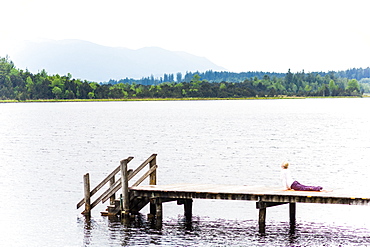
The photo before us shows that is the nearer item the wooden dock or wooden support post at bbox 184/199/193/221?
the wooden dock

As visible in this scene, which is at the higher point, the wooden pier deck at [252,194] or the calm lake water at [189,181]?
the wooden pier deck at [252,194]

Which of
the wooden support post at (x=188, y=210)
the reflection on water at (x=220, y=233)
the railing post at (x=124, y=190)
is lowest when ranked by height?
the reflection on water at (x=220, y=233)

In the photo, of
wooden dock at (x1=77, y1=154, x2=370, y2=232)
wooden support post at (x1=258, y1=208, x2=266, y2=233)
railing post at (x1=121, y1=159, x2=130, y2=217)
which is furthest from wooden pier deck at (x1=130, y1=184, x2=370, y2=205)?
wooden support post at (x1=258, y1=208, x2=266, y2=233)

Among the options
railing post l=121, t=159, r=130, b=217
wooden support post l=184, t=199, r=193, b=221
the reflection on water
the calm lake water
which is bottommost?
the calm lake water

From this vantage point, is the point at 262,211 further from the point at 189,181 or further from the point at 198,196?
the point at 189,181

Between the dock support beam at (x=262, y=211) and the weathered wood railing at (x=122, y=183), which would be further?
the weathered wood railing at (x=122, y=183)

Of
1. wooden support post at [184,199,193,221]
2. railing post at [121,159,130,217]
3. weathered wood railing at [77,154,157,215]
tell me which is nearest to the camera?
railing post at [121,159,130,217]

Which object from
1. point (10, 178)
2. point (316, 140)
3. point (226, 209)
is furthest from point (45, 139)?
point (226, 209)

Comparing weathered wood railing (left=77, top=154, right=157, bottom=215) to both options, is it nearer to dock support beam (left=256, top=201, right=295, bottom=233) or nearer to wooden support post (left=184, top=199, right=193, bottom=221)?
wooden support post (left=184, top=199, right=193, bottom=221)

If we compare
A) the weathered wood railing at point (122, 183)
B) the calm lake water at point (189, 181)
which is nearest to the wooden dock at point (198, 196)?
the weathered wood railing at point (122, 183)

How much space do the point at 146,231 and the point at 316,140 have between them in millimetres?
64638

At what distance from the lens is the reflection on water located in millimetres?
26625

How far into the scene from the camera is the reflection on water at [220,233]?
2662 cm

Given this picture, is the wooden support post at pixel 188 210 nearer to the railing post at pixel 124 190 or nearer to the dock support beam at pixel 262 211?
the railing post at pixel 124 190
